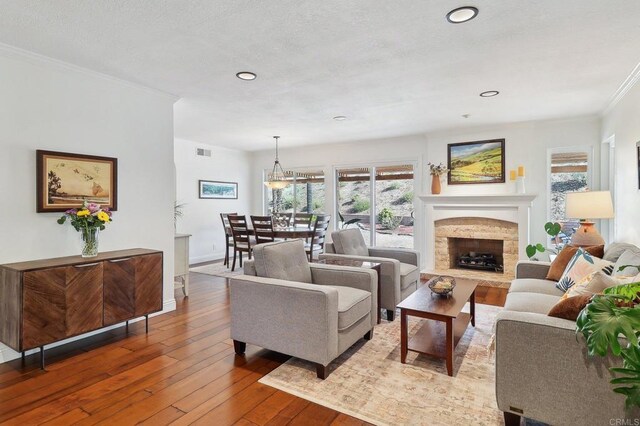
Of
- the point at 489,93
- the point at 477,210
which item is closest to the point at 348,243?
A: the point at 489,93

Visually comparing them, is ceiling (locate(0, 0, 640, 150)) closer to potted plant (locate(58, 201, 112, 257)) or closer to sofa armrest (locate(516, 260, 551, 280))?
potted plant (locate(58, 201, 112, 257))

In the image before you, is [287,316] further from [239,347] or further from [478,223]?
[478,223]

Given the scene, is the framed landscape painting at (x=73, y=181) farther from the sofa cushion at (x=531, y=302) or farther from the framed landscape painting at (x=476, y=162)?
the framed landscape painting at (x=476, y=162)

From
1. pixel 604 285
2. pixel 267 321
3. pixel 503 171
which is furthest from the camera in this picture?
pixel 503 171

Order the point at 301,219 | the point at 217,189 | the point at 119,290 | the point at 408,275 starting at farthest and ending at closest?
1. the point at 301,219
2. the point at 217,189
3. the point at 408,275
4. the point at 119,290

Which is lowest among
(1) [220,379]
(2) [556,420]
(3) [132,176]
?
(1) [220,379]

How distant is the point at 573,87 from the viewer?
359 cm

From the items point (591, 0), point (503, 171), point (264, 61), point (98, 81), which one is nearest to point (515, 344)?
point (591, 0)

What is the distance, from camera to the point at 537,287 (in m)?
3.05

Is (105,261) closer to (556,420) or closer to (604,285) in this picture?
(556,420)

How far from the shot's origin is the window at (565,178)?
16.3 ft

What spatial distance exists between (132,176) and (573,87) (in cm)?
459

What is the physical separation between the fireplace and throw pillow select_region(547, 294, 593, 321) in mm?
4161

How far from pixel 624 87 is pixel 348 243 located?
3.24 meters
